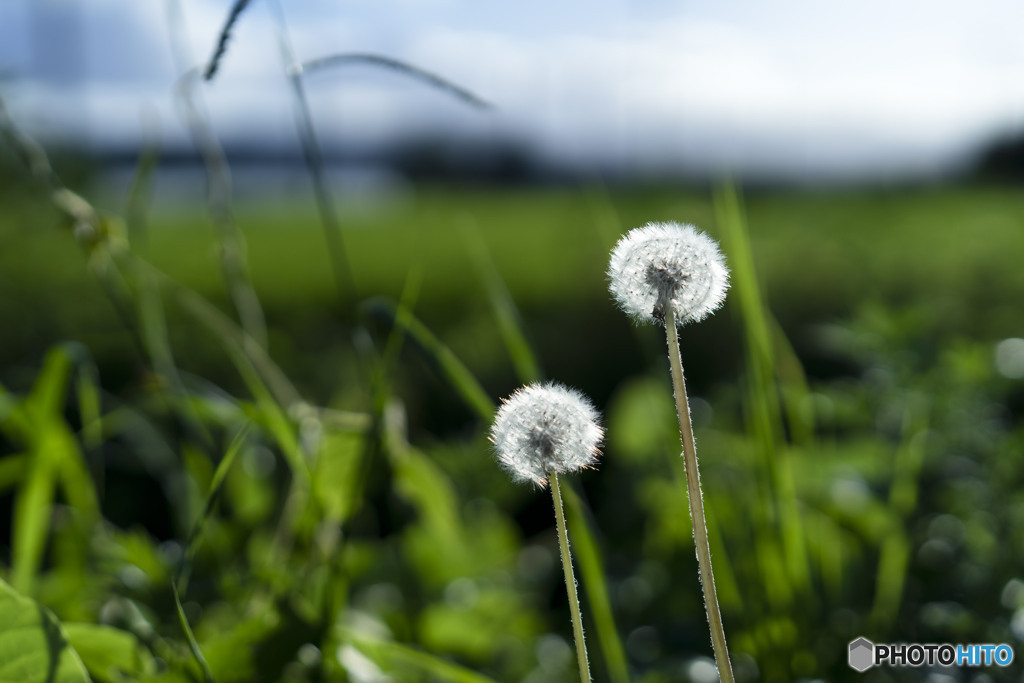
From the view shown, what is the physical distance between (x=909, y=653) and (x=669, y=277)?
0.70m

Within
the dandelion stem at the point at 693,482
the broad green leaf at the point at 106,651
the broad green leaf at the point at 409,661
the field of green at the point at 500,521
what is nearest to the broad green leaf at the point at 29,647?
the field of green at the point at 500,521

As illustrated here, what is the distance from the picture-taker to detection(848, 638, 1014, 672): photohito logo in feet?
2.66

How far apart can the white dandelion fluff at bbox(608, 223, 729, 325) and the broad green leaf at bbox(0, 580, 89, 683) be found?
491mm

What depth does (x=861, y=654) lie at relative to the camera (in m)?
0.87

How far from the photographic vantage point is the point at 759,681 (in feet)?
2.81

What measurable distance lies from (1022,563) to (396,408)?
77cm

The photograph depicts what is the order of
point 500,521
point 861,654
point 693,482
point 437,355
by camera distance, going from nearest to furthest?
point 693,482, point 437,355, point 861,654, point 500,521

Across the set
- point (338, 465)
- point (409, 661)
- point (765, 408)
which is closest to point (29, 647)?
point (409, 661)

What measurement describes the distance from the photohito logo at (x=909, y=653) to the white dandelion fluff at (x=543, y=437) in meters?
0.63

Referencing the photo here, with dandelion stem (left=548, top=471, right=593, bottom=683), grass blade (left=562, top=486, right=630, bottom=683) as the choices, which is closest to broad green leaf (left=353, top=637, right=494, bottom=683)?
grass blade (left=562, top=486, right=630, bottom=683)

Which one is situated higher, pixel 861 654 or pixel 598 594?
pixel 598 594

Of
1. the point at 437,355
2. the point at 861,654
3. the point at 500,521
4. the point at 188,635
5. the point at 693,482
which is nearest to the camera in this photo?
the point at 693,482

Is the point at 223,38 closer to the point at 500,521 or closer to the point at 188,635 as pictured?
the point at 188,635

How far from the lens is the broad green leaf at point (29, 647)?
0.58 m
